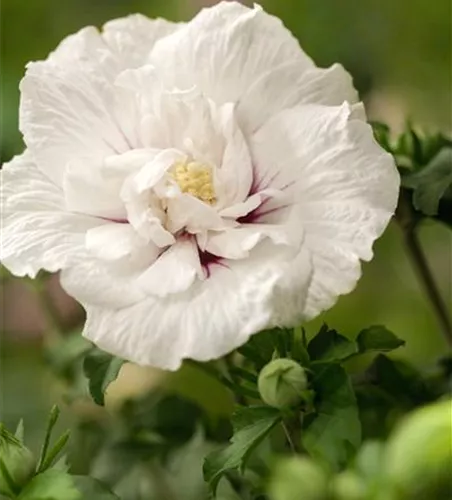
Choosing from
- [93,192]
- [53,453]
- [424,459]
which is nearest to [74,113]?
[93,192]

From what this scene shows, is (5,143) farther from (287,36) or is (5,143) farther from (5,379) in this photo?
(287,36)

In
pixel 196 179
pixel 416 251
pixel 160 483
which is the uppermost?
pixel 196 179

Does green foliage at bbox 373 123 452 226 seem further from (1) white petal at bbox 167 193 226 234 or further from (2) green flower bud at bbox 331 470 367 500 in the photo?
(2) green flower bud at bbox 331 470 367 500

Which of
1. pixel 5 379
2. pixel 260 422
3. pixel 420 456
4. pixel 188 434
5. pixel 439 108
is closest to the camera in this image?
pixel 420 456

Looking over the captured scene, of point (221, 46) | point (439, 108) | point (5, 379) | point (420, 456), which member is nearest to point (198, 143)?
point (221, 46)

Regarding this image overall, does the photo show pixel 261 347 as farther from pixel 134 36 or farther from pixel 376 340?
pixel 134 36

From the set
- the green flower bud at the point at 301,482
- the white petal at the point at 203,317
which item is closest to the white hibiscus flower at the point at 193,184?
the white petal at the point at 203,317
